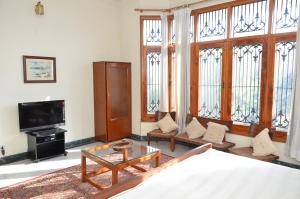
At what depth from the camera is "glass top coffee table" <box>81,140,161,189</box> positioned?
2850mm

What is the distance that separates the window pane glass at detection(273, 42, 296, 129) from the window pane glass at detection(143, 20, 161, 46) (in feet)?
8.13

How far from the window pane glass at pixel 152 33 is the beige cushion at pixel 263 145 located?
2892 mm

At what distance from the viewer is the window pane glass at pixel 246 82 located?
13.0 feet

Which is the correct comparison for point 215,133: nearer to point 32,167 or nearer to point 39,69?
point 32,167

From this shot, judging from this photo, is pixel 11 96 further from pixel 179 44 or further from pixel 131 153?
pixel 179 44

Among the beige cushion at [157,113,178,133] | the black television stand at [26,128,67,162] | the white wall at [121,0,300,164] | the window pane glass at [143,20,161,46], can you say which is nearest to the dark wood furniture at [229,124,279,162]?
the beige cushion at [157,113,178,133]

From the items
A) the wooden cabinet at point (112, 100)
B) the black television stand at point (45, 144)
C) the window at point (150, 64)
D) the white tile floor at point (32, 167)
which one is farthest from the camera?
the window at point (150, 64)

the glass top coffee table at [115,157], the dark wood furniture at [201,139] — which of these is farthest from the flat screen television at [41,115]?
the dark wood furniture at [201,139]

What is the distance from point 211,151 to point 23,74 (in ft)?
11.1

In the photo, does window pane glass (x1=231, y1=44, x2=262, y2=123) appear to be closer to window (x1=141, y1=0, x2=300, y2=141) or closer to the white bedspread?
window (x1=141, y1=0, x2=300, y2=141)

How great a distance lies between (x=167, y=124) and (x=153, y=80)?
3.74 ft

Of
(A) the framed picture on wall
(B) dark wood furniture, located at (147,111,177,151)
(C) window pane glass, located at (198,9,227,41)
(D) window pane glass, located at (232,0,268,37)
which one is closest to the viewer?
(D) window pane glass, located at (232,0,268,37)

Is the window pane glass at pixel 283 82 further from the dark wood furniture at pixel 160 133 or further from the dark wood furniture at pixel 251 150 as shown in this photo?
the dark wood furniture at pixel 160 133

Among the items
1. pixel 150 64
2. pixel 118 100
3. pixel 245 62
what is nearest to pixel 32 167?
pixel 118 100
